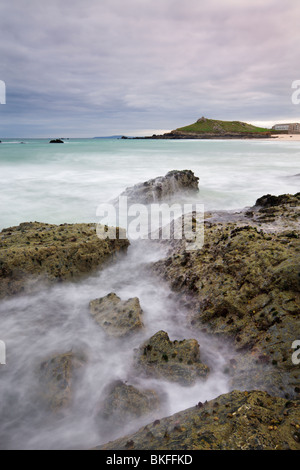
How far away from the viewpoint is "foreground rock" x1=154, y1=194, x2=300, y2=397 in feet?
11.1

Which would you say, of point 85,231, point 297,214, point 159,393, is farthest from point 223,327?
point 85,231

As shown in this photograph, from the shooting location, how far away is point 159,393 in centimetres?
354

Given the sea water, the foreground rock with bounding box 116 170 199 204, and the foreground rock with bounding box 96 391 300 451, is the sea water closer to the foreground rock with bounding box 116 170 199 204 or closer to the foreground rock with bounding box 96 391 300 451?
the foreground rock with bounding box 96 391 300 451

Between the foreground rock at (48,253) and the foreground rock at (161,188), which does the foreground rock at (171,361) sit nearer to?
the foreground rock at (48,253)

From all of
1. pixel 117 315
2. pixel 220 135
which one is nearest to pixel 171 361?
pixel 117 315

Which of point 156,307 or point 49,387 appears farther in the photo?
point 156,307

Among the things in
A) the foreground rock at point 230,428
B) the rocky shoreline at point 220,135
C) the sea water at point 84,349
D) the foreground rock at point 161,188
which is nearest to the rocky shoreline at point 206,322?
the foreground rock at point 230,428

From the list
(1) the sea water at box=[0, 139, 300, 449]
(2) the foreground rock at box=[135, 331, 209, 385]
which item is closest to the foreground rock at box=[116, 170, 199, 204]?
(1) the sea water at box=[0, 139, 300, 449]

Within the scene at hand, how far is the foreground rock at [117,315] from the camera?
183 inches

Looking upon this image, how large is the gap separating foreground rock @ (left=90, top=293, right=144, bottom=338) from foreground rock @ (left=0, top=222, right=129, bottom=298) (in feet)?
4.47

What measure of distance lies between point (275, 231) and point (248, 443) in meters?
4.36

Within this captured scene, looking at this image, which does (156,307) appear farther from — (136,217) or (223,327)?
(136,217)

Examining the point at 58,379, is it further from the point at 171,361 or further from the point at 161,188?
the point at 161,188

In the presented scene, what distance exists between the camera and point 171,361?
3805 mm
